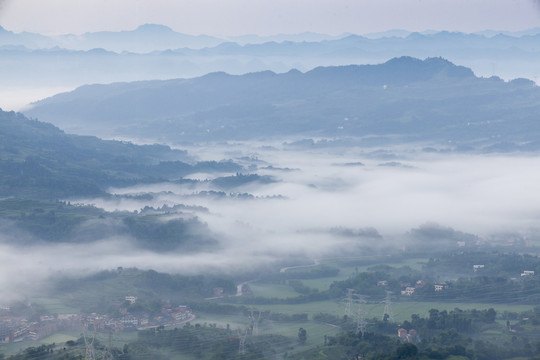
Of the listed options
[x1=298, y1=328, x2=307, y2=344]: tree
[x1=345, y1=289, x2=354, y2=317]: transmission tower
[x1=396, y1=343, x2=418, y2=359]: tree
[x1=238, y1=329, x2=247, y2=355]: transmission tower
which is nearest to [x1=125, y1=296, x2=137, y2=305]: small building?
[x1=298, y1=328, x2=307, y2=344]: tree

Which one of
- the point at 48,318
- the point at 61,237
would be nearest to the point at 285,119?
the point at 61,237

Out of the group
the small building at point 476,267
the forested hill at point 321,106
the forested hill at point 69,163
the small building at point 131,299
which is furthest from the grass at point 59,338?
the forested hill at point 321,106

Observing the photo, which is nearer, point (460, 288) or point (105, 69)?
point (460, 288)

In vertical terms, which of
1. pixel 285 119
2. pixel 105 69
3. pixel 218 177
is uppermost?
pixel 105 69

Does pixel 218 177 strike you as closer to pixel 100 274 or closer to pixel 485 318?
pixel 100 274

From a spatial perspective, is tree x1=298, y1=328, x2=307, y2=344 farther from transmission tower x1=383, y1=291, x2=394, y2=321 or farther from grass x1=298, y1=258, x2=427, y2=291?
grass x1=298, y1=258, x2=427, y2=291

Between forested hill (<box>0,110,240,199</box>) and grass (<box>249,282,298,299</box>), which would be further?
forested hill (<box>0,110,240,199</box>)
